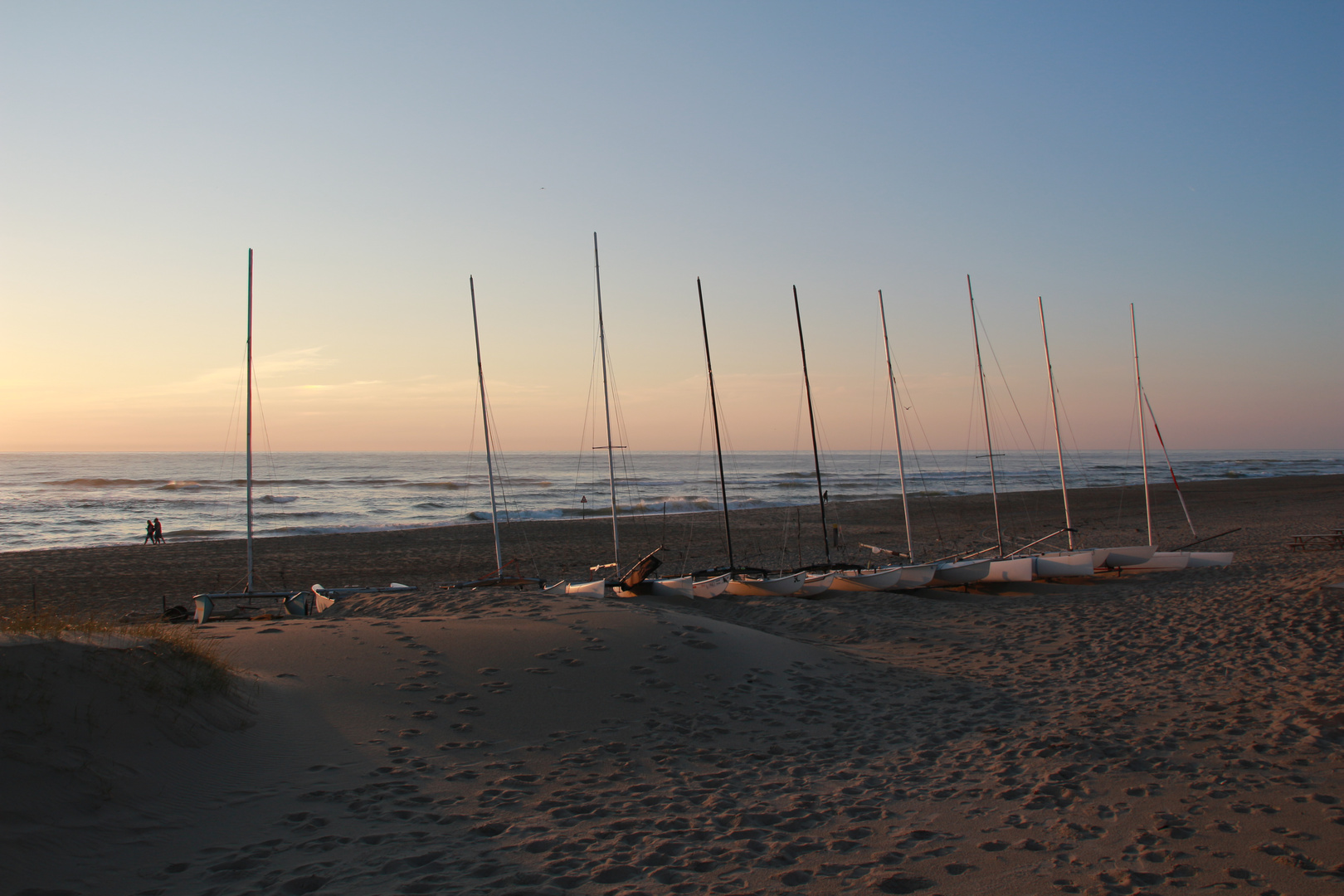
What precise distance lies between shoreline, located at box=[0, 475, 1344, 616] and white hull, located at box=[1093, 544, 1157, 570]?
656 cm

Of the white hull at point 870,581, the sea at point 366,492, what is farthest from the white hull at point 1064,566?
the sea at point 366,492

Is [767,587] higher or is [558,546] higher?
[558,546]

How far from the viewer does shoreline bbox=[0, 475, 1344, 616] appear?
21828 mm

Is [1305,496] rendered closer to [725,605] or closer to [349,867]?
[725,605]

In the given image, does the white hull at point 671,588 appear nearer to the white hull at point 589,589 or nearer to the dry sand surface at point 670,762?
the white hull at point 589,589

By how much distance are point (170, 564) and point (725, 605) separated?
65.3ft

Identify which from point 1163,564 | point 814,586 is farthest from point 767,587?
point 1163,564

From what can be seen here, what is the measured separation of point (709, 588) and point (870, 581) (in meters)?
3.69

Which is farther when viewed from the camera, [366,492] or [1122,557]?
[366,492]

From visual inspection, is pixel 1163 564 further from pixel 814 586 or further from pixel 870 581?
pixel 814 586

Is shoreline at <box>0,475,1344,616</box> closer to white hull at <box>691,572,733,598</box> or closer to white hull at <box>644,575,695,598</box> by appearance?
white hull at <box>644,575,695,598</box>

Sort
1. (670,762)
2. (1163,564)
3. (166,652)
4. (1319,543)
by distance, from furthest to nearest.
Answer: (1319,543) < (1163,564) < (166,652) < (670,762)

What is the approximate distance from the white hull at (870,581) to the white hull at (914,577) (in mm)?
90

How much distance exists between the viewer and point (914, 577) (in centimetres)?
1675
